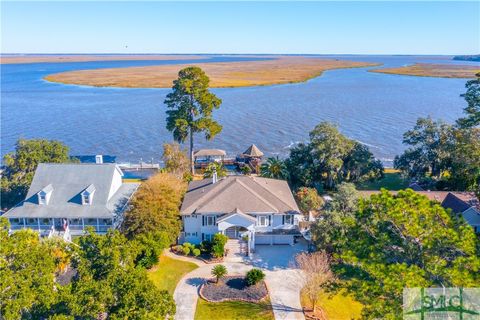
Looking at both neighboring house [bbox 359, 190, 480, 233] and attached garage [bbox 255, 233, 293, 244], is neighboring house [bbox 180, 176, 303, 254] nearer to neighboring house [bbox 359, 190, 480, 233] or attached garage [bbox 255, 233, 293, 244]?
attached garage [bbox 255, 233, 293, 244]

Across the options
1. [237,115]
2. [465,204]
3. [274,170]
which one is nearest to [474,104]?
[465,204]

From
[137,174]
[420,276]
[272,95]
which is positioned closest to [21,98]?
[272,95]

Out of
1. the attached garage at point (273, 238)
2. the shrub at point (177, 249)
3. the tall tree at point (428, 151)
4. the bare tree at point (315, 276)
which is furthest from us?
the tall tree at point (428, 151)

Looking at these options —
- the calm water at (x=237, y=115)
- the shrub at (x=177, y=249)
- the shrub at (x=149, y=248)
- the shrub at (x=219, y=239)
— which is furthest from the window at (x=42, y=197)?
the calm water at (x=237, y=115)

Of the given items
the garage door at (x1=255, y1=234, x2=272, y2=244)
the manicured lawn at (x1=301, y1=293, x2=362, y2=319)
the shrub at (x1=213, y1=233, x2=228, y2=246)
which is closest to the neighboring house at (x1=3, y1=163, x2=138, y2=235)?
the shrub at (x1=213, y1=233, x2=228, y2=246)

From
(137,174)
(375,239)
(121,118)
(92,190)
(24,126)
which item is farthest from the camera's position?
(121,118)

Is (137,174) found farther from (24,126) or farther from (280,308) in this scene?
(24,126)

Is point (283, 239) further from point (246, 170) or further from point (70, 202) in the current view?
point (70, 202)

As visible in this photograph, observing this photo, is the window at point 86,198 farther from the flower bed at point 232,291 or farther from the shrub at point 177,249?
the flower bed at point 232,291
